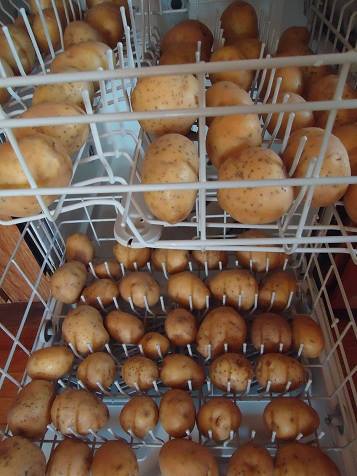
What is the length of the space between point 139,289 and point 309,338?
25 centimetres

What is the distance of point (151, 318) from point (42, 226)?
0.25 m

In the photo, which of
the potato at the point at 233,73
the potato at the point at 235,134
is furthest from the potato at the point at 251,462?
the potato at the point at 233,73

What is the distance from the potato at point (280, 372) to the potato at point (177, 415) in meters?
0.10

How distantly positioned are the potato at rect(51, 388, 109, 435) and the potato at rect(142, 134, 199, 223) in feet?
0.86

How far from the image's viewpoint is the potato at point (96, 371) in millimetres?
535

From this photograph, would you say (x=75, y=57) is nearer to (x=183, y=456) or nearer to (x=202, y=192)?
(x=202, y=192)

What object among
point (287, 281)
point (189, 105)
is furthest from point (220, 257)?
point (189, 105)

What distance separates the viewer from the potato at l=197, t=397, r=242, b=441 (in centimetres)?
48

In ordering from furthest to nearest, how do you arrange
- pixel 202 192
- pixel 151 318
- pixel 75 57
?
pixel 151 318
pixel 75 57
pixel 202 192

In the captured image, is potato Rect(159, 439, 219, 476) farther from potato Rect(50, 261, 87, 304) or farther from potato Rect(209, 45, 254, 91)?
potato Rect(209, 45, 254, 91)

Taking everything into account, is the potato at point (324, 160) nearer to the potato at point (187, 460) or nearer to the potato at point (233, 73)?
the potato at point (233, 73)

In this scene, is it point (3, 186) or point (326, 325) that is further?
point (326, 325)

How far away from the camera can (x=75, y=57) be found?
505mm

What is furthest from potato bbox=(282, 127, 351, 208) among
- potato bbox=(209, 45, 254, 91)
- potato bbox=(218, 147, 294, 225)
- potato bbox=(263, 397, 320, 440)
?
potato bbox=(263, 397, 320, 440)
